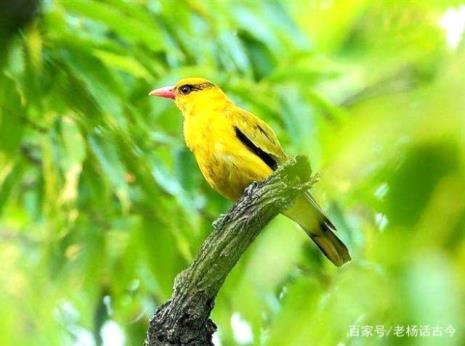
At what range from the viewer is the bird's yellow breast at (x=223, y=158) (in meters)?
2.51

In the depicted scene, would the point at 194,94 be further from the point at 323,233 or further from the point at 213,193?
the point at 213,193

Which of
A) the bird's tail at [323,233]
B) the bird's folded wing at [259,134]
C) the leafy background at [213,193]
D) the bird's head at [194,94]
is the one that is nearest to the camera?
the leafy background at [213,193]

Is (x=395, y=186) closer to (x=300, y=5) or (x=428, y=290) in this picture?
(x=428, y=290)

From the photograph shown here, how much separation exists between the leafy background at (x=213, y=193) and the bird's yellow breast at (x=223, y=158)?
6.7 inches

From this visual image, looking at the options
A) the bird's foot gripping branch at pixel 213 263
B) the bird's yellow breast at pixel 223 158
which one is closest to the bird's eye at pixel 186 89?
the bird's yellow breast at pixel 223 158

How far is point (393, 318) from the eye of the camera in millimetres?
908

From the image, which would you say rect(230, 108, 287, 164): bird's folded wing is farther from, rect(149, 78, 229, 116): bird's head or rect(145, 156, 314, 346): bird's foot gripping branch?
rect(145, 156, 314, 346): bird's foot gripping branch

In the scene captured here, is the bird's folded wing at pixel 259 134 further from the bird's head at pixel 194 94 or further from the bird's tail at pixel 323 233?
the bird's tail at pixel 323 233

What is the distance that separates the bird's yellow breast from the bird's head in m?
0.05

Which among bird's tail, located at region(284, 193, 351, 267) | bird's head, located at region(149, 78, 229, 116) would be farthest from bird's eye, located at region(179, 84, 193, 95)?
bird's tail, located at region(284, 193, 351, 267)

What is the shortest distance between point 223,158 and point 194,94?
253mm

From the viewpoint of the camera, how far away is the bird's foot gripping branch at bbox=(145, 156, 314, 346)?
5.08ft

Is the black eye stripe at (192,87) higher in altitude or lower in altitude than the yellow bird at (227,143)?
higher

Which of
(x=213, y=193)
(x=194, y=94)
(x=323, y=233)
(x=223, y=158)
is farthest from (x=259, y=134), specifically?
(x=213, y=193)
